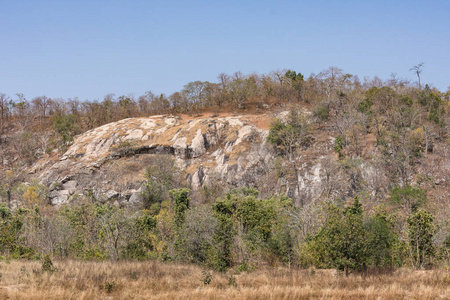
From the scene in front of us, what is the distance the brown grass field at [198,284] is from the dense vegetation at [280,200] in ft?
6.03

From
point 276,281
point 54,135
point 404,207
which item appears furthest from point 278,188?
point 54,135

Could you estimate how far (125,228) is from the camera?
83.6 ft

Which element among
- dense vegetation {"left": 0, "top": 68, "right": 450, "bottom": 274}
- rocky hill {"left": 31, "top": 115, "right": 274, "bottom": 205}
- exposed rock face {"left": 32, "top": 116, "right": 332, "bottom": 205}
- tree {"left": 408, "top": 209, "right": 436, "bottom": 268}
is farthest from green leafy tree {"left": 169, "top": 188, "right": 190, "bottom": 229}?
tree {"left": 408, "top": 209, "right": 436, "bottom": 268}

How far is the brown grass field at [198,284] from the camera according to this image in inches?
587

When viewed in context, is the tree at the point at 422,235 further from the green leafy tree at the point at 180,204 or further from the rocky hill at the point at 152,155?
the rocky hill at the point at 152,155

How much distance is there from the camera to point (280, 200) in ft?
113

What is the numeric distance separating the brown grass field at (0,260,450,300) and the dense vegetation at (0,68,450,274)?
1839 millimetres

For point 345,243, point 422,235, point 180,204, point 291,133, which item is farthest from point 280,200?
point 291,133

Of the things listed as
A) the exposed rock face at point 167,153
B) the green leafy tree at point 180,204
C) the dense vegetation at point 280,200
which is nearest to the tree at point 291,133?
the dense vegetation at point 280,200

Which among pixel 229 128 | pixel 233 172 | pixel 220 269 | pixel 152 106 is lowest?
pixel 220 269

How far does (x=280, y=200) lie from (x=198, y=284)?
18.7 metres

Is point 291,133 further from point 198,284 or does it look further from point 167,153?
point 198,284

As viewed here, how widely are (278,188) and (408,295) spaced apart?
30.1m

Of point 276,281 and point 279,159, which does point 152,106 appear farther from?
point 276,281
